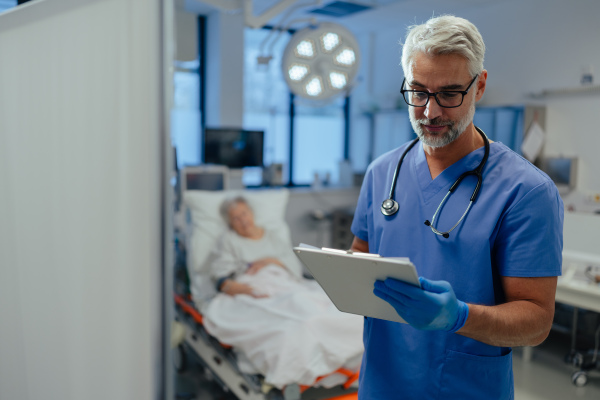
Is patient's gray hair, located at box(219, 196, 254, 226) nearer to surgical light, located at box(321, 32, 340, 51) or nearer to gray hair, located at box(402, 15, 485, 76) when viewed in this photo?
surgical light, located at box(321, 32, 340, 51)

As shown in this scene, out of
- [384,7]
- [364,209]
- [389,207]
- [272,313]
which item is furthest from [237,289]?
[384,7]

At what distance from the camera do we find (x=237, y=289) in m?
2.74

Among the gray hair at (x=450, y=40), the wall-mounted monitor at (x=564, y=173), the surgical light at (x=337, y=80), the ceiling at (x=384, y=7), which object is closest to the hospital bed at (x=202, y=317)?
the surgical light at (x=337, y=80)

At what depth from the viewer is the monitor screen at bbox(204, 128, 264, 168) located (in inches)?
156

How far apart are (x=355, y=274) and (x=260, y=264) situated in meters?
2.08

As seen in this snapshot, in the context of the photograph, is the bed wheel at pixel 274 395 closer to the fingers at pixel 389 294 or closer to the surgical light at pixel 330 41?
the fingers at pixel 389 294

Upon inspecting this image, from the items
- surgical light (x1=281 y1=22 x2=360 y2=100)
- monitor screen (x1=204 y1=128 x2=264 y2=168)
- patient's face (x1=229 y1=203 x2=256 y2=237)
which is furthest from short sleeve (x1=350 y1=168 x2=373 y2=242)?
monitor screen (x1=204 y1=128 x2=264 y2=168)

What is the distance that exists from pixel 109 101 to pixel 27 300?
2.00 feet

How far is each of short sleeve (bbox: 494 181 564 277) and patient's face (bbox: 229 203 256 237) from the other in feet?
7.14

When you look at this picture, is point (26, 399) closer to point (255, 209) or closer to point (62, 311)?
point (62, 311)

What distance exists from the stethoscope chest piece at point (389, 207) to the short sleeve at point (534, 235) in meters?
0.26

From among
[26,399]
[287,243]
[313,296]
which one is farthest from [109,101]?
[287,243]

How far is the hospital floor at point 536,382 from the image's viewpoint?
9.00ft

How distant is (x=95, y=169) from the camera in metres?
1.01
